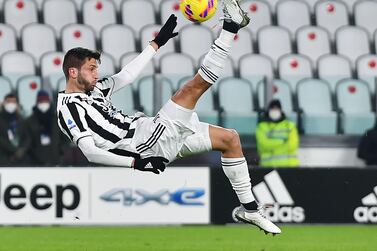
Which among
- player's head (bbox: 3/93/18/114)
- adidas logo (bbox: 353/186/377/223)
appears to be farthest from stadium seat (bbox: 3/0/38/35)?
adidas logo (bbox: 353/186/377/223)

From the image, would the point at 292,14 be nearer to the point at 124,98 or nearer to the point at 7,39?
the point at 124,98

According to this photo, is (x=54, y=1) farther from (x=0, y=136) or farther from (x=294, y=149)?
(x=294, y=149)

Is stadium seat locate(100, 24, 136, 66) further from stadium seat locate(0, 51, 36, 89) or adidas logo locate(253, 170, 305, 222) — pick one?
adidas logo locate(253, 170, 305, 222)

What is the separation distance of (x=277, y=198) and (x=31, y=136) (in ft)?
10.9

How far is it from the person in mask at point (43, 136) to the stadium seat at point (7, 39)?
91.5 inches

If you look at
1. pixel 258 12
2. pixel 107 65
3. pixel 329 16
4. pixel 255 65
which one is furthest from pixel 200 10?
pixel 329 16

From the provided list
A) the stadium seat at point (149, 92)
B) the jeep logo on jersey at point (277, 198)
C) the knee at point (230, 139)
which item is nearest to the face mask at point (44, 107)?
the stadium seat at point (149, 92)

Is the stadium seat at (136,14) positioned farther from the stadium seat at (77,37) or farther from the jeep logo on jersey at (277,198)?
the jeep logo on jersey at (277,198)

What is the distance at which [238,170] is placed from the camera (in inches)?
426

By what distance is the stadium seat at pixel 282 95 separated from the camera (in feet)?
55.4

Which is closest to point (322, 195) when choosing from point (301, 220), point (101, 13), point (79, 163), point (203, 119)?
point (301, 220)

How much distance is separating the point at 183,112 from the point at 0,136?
5873 millimetres

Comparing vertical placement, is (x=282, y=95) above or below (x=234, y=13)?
below

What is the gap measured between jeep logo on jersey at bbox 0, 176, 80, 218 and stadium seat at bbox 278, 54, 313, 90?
4447mm
